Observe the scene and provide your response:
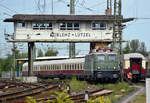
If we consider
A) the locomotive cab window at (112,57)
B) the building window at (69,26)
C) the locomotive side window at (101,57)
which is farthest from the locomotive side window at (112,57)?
the building window at (69,26)

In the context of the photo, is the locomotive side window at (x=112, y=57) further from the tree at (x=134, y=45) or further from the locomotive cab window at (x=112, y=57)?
the tree at (x=134, y=45)

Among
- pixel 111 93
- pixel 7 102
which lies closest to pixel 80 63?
pixel 111 93

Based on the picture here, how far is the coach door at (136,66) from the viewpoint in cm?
2944

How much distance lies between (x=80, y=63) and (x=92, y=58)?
9.53 m

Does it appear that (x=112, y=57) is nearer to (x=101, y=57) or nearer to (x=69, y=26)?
(x=101, y=57)

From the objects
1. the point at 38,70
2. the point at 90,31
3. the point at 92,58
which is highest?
the point at 90,31

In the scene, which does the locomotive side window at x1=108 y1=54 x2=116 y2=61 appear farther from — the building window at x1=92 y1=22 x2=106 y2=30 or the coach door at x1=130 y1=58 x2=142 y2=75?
the building window at x1=92 y1=22 x2=106 y2=30

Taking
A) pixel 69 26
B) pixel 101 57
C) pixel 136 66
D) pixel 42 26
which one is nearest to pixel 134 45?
Result: pixel 69 26

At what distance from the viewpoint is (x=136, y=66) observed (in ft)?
97.1

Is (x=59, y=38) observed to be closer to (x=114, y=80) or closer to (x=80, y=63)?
(x=80, y=63)

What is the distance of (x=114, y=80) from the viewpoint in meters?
26.4

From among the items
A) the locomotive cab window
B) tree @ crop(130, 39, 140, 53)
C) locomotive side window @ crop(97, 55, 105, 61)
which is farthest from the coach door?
tree @ crop(130, 39, 140, 53)

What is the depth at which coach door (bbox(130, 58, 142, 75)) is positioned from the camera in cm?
2944

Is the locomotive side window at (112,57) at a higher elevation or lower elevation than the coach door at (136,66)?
higher
